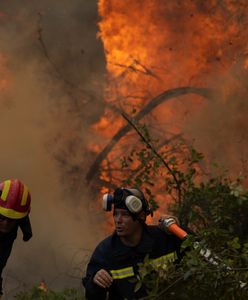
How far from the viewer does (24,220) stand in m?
4.54

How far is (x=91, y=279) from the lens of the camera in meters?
3.61

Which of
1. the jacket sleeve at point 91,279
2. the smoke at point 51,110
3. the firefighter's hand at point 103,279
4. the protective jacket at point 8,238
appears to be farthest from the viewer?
the smoke at point 51,110

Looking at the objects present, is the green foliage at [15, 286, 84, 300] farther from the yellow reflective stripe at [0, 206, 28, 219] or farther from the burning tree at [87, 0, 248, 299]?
the burning tree at [87, 0, 248, 299]

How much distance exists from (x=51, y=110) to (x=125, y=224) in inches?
285

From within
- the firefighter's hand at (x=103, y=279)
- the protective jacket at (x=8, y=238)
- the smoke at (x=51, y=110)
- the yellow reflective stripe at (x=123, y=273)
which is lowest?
the firefighter's hand at (x=103, y=279)

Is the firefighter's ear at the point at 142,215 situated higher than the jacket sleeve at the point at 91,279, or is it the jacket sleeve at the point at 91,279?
the firefighter's ear at the point at 142,215

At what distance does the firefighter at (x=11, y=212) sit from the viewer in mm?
4355

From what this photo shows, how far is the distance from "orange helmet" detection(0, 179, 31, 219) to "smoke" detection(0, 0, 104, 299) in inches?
228

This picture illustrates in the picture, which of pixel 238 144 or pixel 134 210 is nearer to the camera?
pixel 134 210

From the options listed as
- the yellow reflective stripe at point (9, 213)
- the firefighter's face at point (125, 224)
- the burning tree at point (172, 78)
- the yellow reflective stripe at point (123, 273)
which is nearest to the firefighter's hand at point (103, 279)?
the yellow reflective stripe at point (123, 273)

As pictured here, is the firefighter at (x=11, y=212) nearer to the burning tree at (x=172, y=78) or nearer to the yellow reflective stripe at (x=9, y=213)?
the yellow reflective stripe at (x=9, y=213)

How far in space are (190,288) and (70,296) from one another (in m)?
4.06

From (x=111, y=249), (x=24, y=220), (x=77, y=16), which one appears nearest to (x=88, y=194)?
(x=77, y=16)

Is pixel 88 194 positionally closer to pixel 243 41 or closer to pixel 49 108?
pixel 49 108
